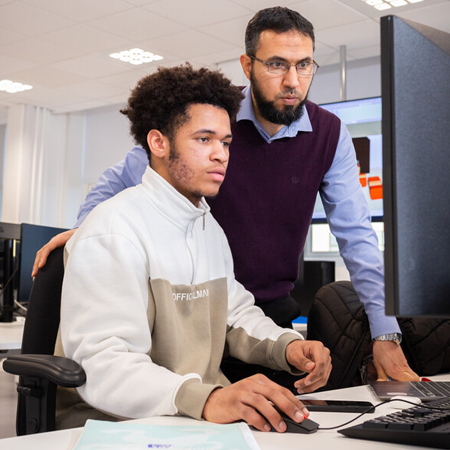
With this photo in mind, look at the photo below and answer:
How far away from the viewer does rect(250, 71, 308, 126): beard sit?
1.62 m

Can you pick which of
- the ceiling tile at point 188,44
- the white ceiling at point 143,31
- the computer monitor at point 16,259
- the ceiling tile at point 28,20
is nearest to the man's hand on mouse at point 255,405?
the computer monitor at point 16,259

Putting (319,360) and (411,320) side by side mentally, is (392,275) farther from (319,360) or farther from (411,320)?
(411,320)

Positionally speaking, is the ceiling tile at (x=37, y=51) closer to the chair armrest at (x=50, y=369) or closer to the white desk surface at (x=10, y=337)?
the white desk surface at (x=10, y=337)

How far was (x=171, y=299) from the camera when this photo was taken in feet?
3.87

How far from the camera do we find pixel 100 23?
4.93 meters

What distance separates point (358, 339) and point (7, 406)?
2.00 metres

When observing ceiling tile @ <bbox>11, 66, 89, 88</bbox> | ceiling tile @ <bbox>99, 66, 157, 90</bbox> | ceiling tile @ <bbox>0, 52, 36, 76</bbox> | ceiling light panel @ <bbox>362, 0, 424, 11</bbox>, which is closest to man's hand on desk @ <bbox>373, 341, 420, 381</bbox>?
ceiling light panel @ <bbox>362, 0, 424, 11</bbox>

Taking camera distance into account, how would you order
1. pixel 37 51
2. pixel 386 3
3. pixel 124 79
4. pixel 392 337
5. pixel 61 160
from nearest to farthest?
pixel 392 337, pixel 386 3, pixel 37 51, pixel 124 79, pixel 61 160

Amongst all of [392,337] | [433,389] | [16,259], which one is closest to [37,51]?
[16,259]

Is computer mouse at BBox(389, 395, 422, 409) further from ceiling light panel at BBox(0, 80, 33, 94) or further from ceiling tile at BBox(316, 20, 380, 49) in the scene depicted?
ceiling light panel at BBox(0, 80, 33, 94)

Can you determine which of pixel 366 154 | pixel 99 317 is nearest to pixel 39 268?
pixel 99 317

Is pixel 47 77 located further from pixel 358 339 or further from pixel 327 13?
pixel 358 339

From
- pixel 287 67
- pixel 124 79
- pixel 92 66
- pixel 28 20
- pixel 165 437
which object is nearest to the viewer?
pixel 165 437

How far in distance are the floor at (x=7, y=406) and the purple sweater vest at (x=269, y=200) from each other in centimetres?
A: 133
